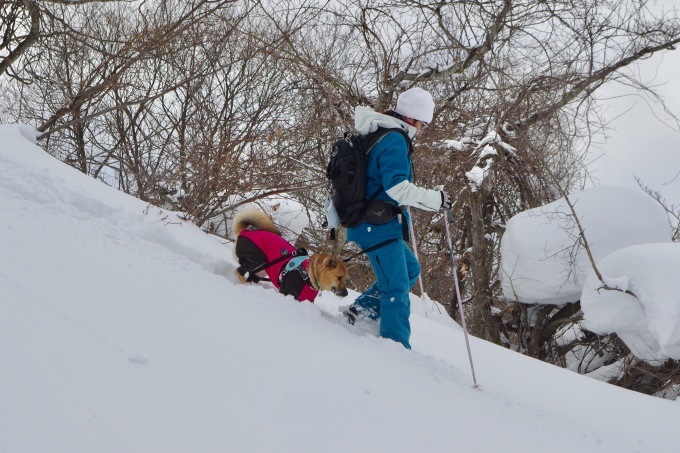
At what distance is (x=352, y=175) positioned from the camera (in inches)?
152

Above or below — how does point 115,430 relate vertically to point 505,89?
below

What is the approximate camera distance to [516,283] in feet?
25.8

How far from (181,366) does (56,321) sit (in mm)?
522

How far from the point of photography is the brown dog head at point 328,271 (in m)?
4.19

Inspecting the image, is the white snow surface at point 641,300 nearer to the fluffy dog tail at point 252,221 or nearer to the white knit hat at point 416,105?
the white knit hat at point 416,105

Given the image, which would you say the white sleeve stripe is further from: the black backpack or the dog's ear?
the dog's ear

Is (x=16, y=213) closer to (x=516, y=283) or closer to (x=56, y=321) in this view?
(x=56, y=321)

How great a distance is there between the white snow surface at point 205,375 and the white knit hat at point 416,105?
135cm

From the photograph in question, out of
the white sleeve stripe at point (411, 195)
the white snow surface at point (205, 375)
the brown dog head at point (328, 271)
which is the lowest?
the white snow surface at point (205, 375)

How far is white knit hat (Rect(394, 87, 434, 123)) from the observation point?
3.91m

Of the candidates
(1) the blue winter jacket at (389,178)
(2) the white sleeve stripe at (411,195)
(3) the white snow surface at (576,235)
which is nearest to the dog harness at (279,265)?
(1) the blue winter jacket at (389,178)

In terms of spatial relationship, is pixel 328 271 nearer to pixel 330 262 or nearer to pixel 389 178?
pixel 330 262

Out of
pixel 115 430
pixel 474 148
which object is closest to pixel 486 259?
pixel 474 148

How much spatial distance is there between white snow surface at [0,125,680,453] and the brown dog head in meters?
0.32
